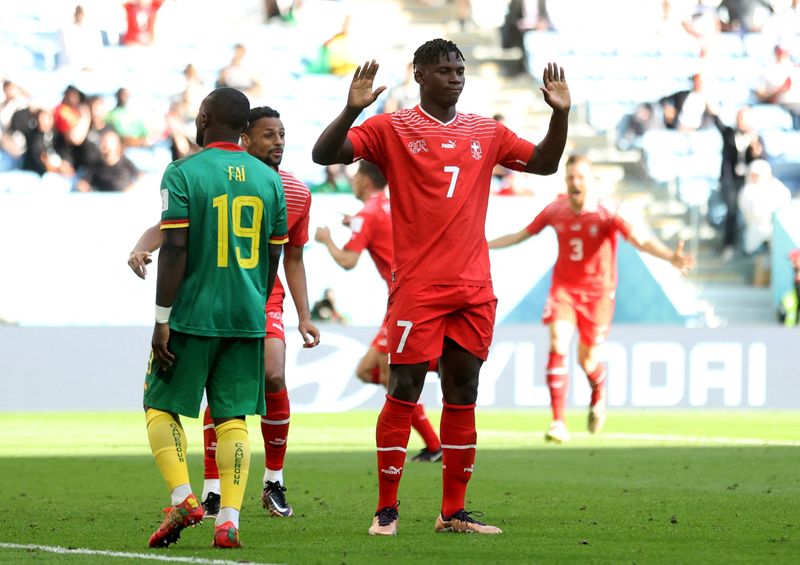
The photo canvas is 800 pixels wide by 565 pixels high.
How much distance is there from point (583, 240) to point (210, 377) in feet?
26.2

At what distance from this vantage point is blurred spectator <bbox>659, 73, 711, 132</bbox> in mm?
24109

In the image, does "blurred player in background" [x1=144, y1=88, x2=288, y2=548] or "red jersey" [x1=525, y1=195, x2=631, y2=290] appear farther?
"red jersey" [x1=525, y1=195, x2=631, y2=290]

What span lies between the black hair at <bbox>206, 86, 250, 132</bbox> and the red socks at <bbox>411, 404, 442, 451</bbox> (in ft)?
17.5

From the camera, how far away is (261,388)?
6.70m

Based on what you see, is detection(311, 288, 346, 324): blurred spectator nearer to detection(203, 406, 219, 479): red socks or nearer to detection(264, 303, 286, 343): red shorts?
detection(264, 303, 286, 343): red shorts

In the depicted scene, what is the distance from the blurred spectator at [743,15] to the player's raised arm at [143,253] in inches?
821

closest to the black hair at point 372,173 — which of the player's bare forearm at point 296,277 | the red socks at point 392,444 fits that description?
the player's bare forearm at point 296,277

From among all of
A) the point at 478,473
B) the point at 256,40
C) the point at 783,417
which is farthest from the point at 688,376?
the point at 256,40

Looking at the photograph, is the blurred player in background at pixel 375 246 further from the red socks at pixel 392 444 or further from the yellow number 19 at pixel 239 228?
the yellow number 19 at pixel 239 228

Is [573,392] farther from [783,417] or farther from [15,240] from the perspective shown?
[15,240]

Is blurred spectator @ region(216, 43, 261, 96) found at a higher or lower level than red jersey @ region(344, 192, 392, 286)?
higher

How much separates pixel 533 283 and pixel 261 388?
43.5 feet

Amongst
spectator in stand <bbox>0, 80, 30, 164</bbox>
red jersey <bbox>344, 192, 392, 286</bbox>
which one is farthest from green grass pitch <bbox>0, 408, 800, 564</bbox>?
spectator in stand <bbox>0, 80, 30, 164</bbox>

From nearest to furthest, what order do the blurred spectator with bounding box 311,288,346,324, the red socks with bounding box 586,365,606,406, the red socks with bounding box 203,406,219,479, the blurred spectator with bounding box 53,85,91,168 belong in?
A: the red socks with bounding box 203,406,219,479, the red socks with bounding box 586,365,606,406, the blurred spectator with bounding box 311,288,346,324, the blurred spectator with bounding box 53,85,91,168
